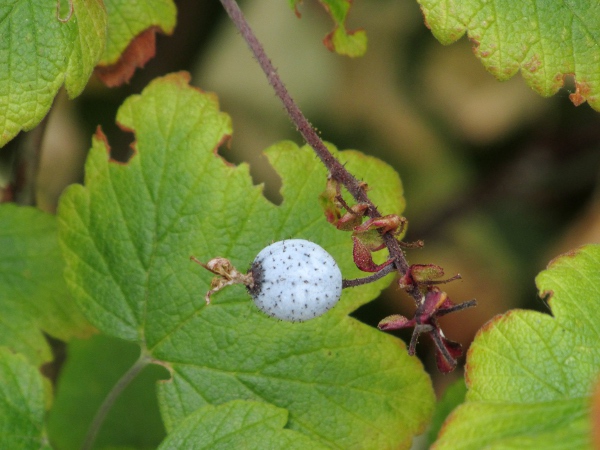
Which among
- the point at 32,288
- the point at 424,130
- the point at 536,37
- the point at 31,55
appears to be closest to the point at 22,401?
the point at 32,288

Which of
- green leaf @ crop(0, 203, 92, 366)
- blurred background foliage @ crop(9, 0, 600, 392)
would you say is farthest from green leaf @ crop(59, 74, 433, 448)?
blurred background foliage @ crop(9, 0, 600, 392)

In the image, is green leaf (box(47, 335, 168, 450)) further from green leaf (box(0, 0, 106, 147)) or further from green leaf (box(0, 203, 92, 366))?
green leaf (box(0, 0, 106, 147))

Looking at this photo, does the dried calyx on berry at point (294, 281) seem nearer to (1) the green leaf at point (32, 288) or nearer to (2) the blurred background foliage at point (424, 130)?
(1) the green leaf at point (32, 288)

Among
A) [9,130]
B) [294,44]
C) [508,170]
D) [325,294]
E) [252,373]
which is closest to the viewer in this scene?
[325,294]

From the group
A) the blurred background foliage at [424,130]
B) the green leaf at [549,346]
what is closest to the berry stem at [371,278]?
the green leaf at [549,346]

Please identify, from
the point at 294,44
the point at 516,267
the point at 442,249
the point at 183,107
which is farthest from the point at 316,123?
the point at 183,107

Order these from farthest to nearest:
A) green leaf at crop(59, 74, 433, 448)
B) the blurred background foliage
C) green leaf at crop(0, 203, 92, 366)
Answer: the blurred background foliage
green leaf at crop(0, 203, 92, 366)
green leaf at crop(59, 74, 433, 448)

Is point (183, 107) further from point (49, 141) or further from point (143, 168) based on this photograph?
point (49, 141)
